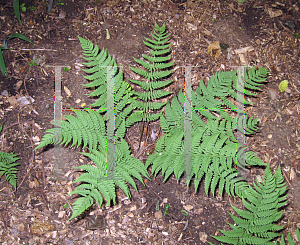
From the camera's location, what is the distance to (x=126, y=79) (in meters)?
3.08

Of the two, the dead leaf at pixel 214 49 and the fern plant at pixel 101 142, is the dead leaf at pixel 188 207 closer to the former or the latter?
the fern plant at pixel 101 142

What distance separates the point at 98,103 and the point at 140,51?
1.08 metres

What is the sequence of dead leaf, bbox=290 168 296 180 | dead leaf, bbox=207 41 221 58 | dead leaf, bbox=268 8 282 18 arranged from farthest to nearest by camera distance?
1. dead leaf, bbox=268 8 282 18
2. dead leaf, bbox=207 41 221 58
3. dead leaf, bbox=290 168 296 180

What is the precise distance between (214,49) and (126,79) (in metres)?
1.31

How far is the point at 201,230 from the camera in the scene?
2.63 m

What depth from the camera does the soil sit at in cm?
262

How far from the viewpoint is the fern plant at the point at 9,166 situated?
2649 mm

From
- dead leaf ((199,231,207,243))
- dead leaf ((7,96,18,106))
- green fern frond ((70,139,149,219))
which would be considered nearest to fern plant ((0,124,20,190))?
dead leaf ((7,96,18,106))

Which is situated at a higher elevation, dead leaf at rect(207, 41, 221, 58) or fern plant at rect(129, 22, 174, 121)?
dead leaf at rect(207, 41, 221, 58)

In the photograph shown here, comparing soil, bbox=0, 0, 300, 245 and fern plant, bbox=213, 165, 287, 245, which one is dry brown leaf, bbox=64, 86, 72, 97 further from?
fern plant, bbox=213, 165, 287, 245

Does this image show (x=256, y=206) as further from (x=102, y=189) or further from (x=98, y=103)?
(x=98, y=103)

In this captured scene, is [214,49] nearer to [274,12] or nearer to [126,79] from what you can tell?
[274,12]

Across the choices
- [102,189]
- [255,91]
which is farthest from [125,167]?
[255,91]

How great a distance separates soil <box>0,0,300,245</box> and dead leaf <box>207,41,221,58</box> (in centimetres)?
5
